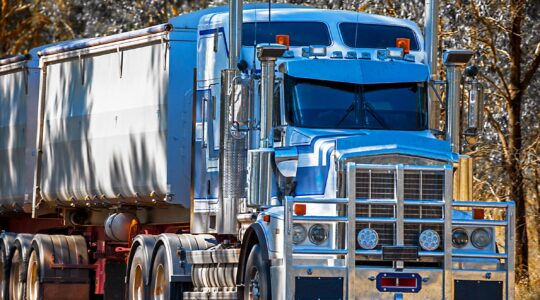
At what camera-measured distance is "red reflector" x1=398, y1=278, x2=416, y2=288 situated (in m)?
14.2

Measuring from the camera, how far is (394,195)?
567 inches

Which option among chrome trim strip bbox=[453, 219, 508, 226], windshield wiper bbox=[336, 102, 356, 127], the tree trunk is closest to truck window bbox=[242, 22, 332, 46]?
windshield wiper bbox=[336, 102, 356, 127]

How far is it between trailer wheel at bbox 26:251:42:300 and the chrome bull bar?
8.23 meters

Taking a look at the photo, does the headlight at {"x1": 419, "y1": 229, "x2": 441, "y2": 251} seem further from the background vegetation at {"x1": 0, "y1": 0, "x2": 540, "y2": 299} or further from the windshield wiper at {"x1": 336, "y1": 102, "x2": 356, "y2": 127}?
the background vegetation at {"x1": 0, "y1": 0, "x2": 540, "y2": 299}

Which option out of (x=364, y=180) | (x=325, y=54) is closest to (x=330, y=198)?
(x=364, y=180)

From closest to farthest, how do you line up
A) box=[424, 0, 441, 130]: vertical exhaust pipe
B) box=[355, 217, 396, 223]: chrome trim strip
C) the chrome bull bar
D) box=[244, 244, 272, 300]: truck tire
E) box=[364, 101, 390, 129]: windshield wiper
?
the chrome bull bar → box=[355, 217, 396, 223]: chrome trim strip → box=[244, 244, 272, 300]: truck tire → box=[364, 101, 390, 129]: windshield wiper → box=[424, 0, 441, 130]: vertical exhaust pipe

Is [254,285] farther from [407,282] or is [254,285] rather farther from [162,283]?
[162,283]

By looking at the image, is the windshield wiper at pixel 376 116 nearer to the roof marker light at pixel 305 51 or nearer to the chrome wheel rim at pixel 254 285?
the roof marker light at pixel 305 51

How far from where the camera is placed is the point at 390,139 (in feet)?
48.0

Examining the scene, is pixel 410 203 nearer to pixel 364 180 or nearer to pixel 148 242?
pixel 364 180

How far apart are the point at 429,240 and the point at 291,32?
3701 millimetres

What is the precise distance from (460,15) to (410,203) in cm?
1066

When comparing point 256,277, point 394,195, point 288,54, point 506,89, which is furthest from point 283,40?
point 506,89

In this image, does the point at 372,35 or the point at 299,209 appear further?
the point at 372,35
